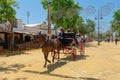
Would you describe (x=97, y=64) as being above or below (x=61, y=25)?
below

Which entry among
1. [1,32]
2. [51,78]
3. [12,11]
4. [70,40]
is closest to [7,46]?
[1,32]

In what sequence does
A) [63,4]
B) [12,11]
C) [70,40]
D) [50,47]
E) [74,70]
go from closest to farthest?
[74,70] → [50,47] → [70,40] → [12,11] → [63,4]

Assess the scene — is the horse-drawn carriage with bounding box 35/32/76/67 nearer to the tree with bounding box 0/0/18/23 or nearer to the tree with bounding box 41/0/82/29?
the tree with bounding box 0/0/18/23

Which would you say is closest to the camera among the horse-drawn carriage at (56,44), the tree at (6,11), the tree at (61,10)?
the horse-drawn carriage at (56,44)

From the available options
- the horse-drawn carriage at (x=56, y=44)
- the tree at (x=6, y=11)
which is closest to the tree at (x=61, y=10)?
the tree at (x=6, y=11)

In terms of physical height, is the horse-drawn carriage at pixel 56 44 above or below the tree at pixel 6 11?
below

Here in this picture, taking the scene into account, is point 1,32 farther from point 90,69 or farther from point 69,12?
point 90,69

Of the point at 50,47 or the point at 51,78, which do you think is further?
the point at 50,47

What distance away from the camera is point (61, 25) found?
50500 mm

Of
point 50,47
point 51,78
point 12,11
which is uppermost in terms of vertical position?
point 12,11

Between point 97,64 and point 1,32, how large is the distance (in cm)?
2321

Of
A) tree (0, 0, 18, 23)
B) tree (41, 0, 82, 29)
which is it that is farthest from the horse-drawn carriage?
tree (41, 0, 82, 29)

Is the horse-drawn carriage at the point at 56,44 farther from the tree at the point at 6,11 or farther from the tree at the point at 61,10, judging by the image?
the tree at the point at 61,10

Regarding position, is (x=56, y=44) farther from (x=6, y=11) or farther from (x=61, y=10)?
(x=61, y=10)
